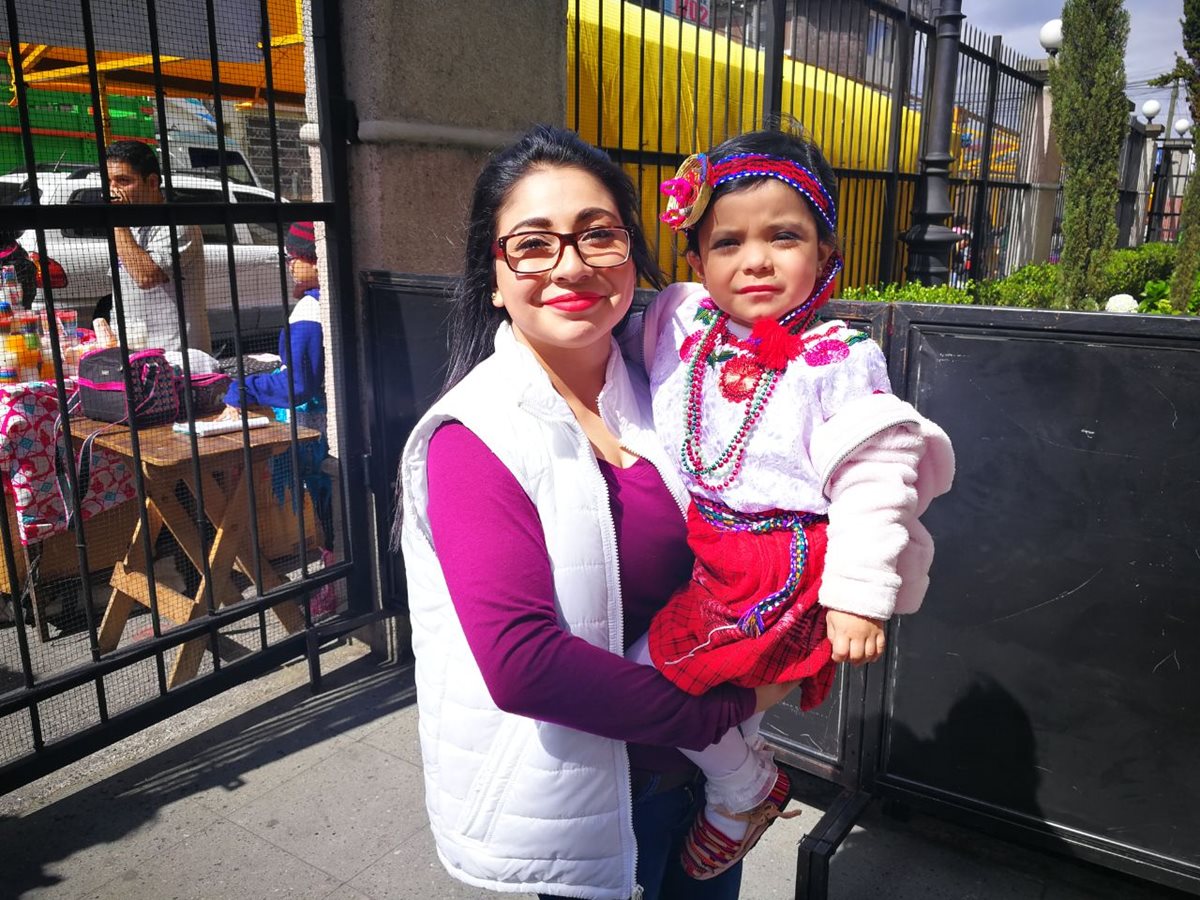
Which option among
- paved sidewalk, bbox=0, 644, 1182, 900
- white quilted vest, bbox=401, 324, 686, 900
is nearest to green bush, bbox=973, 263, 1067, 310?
paved sidewalk, bbox=0, 644, 1182, 900

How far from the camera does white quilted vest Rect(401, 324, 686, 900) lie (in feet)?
4.62

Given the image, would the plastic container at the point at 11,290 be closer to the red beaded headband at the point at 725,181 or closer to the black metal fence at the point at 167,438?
the black metal fence at the point at 167,438

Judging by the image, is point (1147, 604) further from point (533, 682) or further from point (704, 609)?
point (533, 682)

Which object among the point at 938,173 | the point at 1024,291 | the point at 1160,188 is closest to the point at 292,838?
the point at 938,173

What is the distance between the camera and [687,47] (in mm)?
Result: 6930

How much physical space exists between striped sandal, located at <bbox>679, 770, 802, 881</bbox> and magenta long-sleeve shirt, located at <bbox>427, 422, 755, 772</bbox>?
0.35 m

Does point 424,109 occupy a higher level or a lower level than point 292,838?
higher

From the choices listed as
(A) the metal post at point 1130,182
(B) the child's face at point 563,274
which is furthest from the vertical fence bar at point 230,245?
(A) the metal post at point 1130,182

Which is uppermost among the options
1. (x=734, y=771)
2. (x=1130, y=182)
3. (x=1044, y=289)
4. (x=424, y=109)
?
(x=1130, y=182)

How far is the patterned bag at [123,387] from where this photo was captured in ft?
12.6

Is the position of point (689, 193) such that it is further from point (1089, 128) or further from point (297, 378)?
point (1089, 128)

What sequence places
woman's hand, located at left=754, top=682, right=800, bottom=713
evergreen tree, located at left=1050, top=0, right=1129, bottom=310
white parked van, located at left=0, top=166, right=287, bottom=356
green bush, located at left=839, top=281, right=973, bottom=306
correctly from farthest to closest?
evergreen tree, located at left=1050, top=0, right=1129, bottom=310 → green bush, located at left=839, top=281, right=973, bottom=306 → white parked van, located at left=0, top=166, right=287, bottom=356 → woman's hand, located at left=754, top=682, right=800, bottom=713

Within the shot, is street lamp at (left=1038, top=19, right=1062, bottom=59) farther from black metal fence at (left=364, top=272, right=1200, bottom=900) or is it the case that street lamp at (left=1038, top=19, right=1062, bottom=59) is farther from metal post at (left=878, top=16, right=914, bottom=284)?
black metal fence at (left=364, top=272, right=1200, bottom=900)

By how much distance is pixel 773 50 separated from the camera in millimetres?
5977
